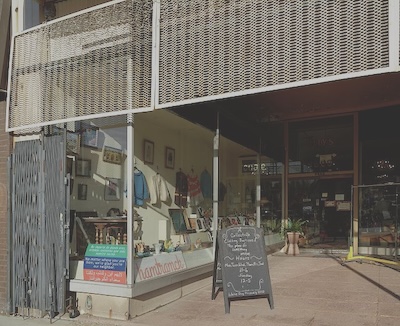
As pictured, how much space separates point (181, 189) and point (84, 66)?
3609mm

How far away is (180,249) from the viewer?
7125 millimetres

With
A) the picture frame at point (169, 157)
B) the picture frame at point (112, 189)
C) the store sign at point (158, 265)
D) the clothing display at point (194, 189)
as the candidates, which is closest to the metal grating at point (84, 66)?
the picture frame at point (112, 189)

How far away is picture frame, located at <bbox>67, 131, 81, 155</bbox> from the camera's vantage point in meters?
6.26

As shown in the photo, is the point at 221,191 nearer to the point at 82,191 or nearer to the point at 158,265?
the point at 158,265

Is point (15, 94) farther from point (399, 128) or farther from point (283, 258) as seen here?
point (399, 128)

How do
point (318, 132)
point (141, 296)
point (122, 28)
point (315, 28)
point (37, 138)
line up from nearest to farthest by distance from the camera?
point (315, 28) → point (122, 28) → point (141, 296) → point (37, 138) → point (318, 132)

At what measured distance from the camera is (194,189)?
28.9 ft

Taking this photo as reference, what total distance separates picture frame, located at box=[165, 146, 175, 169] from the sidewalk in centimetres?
242

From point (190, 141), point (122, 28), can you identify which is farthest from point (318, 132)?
point (122, 28)

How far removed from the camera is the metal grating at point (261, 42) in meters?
4.03

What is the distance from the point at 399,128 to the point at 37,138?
25.8 feet

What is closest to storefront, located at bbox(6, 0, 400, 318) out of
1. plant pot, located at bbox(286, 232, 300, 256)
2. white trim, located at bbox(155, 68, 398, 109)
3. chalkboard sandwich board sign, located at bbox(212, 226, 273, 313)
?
white trim, located at bbox(155, 68, 398, 109)

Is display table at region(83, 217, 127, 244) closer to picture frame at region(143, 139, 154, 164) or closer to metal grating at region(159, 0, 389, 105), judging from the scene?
picture frame at region(143, 139, 154, 164)

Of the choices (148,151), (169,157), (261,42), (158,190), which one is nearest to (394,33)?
(261,42)
